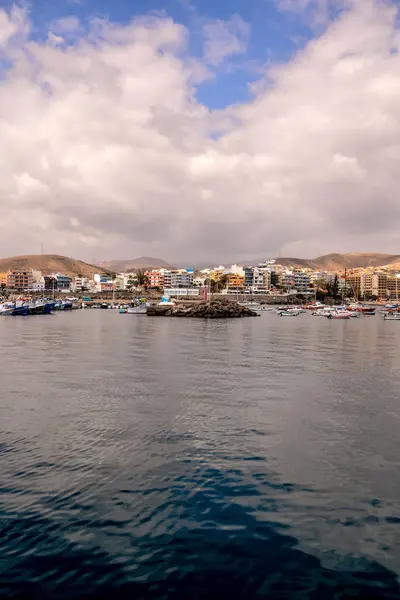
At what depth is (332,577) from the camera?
7062 millimetres

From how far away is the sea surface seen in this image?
23.1 feet

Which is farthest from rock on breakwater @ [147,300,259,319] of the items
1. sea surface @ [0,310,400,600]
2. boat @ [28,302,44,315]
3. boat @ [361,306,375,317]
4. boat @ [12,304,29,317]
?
sea surface @ [0,310,400,600]

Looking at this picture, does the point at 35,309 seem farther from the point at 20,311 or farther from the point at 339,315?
the point at 339,315

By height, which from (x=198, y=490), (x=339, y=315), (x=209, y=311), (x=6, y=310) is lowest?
(x=198, y=490)

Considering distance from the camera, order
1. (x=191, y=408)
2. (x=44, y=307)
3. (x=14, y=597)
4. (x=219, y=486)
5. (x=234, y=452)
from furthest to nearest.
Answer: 1. (x=44, y=307)
2. (x=191, y=408)
3. (x=234, y=452)
4. (x=219, y=486)
5. (x=14, y=597)

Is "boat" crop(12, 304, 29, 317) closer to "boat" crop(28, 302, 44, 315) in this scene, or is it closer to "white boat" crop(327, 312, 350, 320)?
"boat" crop(28, 302, 44, 315)

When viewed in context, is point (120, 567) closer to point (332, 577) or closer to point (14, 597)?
point (14, 597)

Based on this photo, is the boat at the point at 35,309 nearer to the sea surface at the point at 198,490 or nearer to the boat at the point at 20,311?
the boat at the point at 20,311

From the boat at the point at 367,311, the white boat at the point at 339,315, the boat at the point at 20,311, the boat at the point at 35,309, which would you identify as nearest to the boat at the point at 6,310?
the boat at the point at 20,311

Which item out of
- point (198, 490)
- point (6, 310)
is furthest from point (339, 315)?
point (198, 490)

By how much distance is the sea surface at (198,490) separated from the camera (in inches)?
278

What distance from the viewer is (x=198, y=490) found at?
32.6 ft

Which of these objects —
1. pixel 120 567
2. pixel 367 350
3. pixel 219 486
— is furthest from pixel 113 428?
pixel 367 350

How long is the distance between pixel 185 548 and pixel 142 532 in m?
0.89
